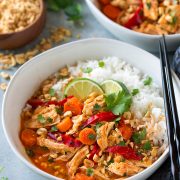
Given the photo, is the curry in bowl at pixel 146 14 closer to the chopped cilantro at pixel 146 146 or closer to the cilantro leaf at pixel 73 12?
the cilantro leaf at pixel 73 12

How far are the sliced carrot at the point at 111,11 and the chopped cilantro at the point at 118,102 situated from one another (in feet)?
2.44

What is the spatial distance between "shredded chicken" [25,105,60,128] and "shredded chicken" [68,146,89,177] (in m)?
0.23

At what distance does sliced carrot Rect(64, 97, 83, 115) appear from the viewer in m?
2.46

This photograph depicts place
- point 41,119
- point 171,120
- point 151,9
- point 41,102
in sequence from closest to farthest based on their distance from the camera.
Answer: point 171,120 → point 41,119 → point 41,102 → point 151,9

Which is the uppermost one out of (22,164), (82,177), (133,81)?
(133,81)

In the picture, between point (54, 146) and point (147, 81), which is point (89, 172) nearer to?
point (54, 146)

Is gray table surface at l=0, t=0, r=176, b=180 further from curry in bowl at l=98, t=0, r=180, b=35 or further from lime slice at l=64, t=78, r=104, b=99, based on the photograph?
lime slice at l=64, t=78, r=104, b=99

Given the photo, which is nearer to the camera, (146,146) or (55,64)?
(146,146)

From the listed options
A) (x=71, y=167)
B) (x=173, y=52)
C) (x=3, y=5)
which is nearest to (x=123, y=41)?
(x=173, y=52)

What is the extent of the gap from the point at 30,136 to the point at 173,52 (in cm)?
108

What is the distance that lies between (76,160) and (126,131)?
0.30m

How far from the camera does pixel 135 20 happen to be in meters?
2.93

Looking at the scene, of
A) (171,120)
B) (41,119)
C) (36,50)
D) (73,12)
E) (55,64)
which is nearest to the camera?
(171,120)

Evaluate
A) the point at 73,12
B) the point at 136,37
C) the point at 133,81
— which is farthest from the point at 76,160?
the point at 73,12
